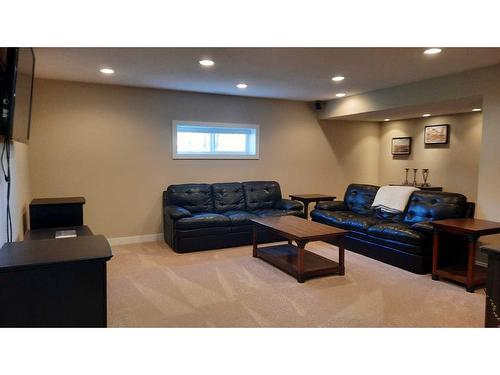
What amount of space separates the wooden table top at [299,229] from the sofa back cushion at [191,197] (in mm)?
1204

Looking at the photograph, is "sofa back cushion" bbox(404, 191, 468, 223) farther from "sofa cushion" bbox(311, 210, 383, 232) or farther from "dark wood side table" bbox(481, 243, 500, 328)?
"dark wood side table" bbox(481, 243, 500, 328)

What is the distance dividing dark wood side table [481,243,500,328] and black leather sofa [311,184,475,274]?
1973mm

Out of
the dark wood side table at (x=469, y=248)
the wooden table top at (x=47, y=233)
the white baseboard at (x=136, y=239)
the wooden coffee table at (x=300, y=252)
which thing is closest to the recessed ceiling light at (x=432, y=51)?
the dark wood side table at (x=469, y=248)

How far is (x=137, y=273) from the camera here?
12.4 feet

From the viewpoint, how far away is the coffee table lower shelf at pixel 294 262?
3647 millimetres

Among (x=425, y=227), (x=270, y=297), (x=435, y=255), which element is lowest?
(x=270, y=297)

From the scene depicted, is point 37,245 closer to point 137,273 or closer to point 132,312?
point 132,312

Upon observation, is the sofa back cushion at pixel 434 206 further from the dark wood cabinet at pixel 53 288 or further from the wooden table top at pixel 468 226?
the dark wood cabinet at pixel 53 288

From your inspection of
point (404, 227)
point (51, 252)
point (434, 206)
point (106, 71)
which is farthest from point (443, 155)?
point (51, 252)

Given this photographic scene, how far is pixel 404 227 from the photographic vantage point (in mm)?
4020

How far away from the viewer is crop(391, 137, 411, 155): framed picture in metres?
6.88

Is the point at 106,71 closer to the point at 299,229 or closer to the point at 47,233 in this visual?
the point at 47,233

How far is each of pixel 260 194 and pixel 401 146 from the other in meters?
3.30
